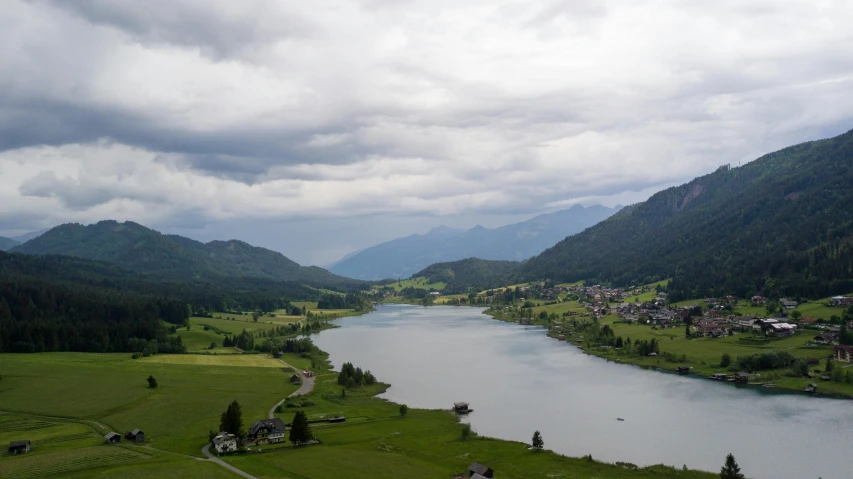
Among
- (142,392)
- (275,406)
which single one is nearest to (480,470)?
(275,406)

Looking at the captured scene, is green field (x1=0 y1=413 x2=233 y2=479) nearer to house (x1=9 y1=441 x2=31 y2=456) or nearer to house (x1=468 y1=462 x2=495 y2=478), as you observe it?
house (x1=9 y1=441 x2=31 y2=456)

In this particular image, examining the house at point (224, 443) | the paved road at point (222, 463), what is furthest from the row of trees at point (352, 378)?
the house at point (224, 443)

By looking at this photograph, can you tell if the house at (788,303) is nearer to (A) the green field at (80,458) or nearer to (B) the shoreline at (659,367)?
(B) the shoreline at (659,367)

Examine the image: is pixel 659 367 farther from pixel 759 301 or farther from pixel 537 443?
pixel 759 301

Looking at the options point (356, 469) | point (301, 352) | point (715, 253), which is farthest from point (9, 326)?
point (715, 253)

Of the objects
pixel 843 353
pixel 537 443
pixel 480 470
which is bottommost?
pixel 537 443

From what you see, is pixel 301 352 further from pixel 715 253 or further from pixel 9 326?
pixel 715 253

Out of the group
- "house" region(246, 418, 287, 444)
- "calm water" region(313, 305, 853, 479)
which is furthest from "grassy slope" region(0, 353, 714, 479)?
"calm water" region(313, 305, 853, 479)
